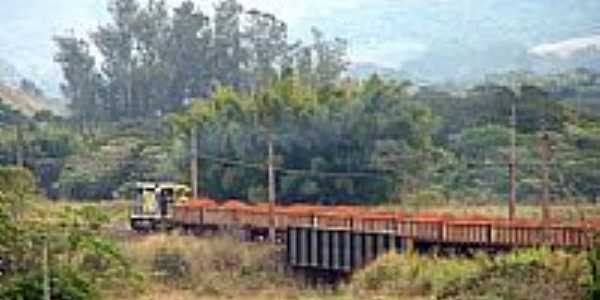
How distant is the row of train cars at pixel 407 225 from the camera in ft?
92.0

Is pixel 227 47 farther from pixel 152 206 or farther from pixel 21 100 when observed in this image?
pixel 152 206

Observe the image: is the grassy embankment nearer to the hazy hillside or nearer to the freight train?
the freight train

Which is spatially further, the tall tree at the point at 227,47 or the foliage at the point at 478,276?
the tall tree at the point at 227,47

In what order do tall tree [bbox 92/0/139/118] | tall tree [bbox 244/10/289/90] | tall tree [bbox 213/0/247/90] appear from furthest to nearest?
tall tree [bbox 244/10/289/90]
tall tree [bbox 92/0/139/118]
tall tree [bbox 213/0/247/90]

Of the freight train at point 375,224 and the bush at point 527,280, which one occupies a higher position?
the freight train at point 375,224

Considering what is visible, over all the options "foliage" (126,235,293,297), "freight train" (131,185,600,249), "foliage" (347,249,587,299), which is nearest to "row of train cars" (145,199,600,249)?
"freight train" (131,185,600,249)

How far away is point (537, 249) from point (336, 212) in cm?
881

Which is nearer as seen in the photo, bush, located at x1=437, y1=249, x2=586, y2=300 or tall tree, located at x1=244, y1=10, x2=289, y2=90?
bush, located at x1=437, y1=249, x2=586, y2=300

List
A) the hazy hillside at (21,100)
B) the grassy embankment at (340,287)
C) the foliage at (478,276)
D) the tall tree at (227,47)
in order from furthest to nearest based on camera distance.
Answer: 1. the hazy hillside at (21,100)
2. the tall tree at (227,47)
3. the grassy embankment at (340,287)
4. the foliage at (478,276)

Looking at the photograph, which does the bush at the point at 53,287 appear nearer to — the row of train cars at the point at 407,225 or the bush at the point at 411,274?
the bush at the point at 411,274

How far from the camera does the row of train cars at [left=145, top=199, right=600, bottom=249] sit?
2805cm

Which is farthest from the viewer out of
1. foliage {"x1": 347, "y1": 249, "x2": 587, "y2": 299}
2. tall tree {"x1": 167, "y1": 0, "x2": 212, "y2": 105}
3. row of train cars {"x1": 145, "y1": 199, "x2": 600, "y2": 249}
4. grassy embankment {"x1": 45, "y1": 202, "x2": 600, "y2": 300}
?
tall tree {"x1": 167, "y1": 0, "x2": 212, "y2": 105}

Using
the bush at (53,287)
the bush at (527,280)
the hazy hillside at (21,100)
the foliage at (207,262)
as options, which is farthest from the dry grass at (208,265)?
the hazy hillside at (21,100)

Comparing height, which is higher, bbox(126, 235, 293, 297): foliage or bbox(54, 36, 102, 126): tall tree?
bbox(54, 36, 102, 126): tall tree
